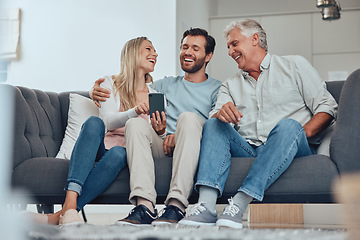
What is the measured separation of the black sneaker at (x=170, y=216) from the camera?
1.68m

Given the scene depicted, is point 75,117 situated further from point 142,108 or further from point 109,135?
point 142,108

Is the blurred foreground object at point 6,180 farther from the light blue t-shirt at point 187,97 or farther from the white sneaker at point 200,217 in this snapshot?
the light blue t-shirt at point 187,97

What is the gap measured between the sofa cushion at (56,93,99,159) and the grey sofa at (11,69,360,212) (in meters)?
0.12

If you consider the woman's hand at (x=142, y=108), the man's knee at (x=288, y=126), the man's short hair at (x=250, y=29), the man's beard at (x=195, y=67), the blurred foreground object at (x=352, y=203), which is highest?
the man's short hair at (x=250, y=29)

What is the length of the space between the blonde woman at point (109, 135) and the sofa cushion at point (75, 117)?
29cm

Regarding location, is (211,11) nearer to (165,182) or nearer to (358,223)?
(165,182)

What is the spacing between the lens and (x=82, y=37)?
4.74 metres

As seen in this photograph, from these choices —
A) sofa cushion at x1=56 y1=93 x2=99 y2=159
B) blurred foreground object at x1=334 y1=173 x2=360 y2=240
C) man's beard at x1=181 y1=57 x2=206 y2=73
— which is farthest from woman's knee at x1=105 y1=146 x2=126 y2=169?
blurred foreground object at x1=334 y1=173 x2=360 y2=240

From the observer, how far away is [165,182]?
2.00 m

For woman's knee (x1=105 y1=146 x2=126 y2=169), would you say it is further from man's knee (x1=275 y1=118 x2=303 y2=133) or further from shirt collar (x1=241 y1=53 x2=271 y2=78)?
shirt collar (x1=241 y1=53 x2=271 y2=78)

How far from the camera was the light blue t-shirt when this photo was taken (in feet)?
7.89

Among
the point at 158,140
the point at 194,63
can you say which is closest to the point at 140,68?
the point at 194,63

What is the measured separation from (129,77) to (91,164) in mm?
684

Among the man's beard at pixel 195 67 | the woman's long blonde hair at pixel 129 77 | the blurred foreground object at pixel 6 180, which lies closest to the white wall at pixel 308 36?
the man's beard at pixel 195 67
